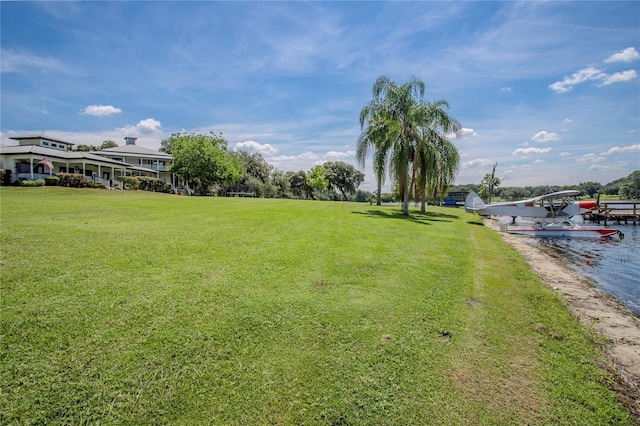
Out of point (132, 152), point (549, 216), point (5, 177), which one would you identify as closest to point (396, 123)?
point (549, 216)

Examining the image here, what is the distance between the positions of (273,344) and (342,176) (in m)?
68.9

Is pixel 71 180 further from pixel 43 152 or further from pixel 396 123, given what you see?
pixel 396 123

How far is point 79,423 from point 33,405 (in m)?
0.48

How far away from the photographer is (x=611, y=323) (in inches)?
203

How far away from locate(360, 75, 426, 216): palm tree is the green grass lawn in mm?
14596

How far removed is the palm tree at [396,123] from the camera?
20203 millimetres

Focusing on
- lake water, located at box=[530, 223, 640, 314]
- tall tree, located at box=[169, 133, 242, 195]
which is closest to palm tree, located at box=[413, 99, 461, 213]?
lake water, located at box=[530, 223, 640, 314]

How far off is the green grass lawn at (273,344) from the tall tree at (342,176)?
64.6 meters

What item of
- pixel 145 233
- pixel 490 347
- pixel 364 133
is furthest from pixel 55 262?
pixel 364 133

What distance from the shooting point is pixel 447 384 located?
10.3 feet

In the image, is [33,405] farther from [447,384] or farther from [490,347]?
[490,347]

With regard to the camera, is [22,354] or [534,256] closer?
[22,354]

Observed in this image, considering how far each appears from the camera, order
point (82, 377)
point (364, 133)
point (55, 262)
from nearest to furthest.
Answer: point (82, 377), point (55, 262), point (364, 133)

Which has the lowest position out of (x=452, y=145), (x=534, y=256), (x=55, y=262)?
(x=534, y=256)
